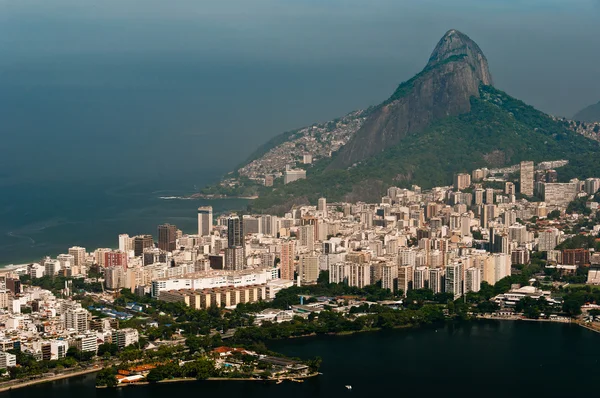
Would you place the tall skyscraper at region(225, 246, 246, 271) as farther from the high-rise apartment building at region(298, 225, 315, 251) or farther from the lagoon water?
the lagoon water

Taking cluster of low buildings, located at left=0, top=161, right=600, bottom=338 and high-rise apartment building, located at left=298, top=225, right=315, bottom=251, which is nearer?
cluster of low buildings, located at left=0, top=161, right=600, bottom=338

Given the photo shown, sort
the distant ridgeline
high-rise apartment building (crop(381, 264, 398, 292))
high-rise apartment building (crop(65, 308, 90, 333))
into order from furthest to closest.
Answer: the distant ridgeline < high-rise apartment building (crop(381, 264, 398, 292)) < high-rise apartment building (crop(65, 308, 90, 333))

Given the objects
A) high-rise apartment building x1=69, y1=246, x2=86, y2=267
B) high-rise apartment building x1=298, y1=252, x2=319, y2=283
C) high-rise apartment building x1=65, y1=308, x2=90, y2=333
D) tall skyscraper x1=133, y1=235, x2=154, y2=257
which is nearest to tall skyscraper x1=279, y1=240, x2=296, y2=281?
high-rise apartment building x1=298, y1=252, x2=319, y2=283

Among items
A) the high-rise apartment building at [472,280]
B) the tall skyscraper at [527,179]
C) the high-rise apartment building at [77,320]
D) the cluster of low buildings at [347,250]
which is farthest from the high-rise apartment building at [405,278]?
the tall skyscraper at [527,179]

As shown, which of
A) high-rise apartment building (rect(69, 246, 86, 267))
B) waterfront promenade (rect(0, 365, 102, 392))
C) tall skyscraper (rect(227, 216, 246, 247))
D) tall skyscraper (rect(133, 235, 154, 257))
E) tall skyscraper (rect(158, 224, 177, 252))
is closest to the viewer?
waterfront promenade (rect(0, 365, 102, 392))

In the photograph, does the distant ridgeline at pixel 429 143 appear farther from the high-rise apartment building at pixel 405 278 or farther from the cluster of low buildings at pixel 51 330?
the cluster of low buildings at pixel 51 330

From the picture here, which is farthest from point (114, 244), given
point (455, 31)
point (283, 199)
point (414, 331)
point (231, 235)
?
point (455, 31)

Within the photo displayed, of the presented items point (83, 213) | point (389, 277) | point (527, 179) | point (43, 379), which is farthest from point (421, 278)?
point (83, 213)

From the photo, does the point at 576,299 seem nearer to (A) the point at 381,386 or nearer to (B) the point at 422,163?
(A) the point at 381,386

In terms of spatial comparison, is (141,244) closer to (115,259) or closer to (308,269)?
(115,259)
